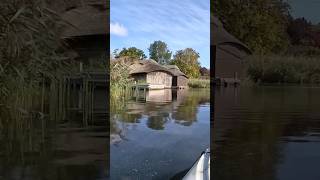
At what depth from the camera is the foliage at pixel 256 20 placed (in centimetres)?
351

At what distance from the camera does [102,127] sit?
12.1 feet

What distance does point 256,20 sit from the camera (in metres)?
3.52

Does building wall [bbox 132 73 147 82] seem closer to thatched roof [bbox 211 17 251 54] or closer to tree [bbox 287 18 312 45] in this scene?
thatched roof [bbox 211 17 251 54]

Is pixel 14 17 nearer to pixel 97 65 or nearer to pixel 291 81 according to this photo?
pixel 97 65

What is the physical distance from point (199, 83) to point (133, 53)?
565mm

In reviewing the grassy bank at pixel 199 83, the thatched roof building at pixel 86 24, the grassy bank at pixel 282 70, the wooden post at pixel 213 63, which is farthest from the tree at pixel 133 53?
the grassy bank at pixel 282 70

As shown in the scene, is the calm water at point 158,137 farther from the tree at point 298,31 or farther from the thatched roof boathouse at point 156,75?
the tree at point 298,31

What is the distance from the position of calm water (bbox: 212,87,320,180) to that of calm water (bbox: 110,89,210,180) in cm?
20

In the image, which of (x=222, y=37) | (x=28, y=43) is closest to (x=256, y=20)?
(x=222, y=37)

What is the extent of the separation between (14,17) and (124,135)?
3.80 feet

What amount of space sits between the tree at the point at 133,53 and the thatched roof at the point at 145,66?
0.14 feet

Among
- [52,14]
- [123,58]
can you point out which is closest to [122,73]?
[123,58]

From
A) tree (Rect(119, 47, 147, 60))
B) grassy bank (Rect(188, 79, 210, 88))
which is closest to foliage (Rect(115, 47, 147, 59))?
tree (Rect(119, 47, 147, 60))

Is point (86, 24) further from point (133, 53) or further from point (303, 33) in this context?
point (303, 33)
